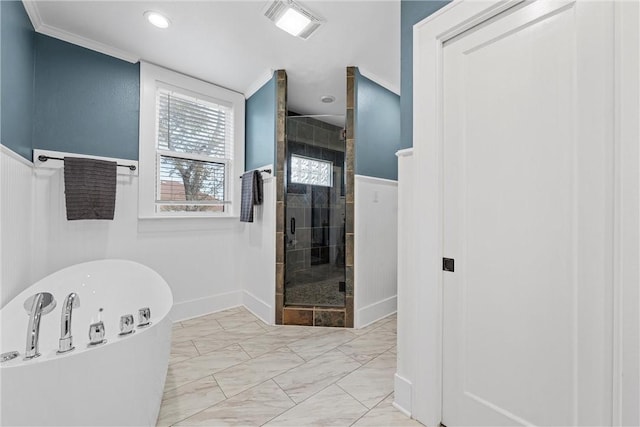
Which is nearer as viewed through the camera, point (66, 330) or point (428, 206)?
point (66, 330)

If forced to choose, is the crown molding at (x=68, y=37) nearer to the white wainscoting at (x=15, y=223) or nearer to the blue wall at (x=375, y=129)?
the white wainscoting at (x=15, y=223)

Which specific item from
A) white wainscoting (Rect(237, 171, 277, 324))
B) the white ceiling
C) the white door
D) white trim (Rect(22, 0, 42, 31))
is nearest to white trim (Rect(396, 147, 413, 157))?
the white door

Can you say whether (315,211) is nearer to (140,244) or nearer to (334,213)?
(334,213)

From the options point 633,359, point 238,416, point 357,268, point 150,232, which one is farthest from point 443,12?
point 150,232

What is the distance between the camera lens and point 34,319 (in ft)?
3.16

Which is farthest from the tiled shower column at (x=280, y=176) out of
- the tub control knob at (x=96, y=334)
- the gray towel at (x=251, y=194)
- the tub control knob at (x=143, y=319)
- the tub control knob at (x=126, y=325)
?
the tub control knob at (x=96, y=334)

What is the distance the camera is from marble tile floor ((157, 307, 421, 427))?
1441 millimetres

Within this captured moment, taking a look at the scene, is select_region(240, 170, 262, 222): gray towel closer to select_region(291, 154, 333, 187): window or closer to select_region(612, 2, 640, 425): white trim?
select_region(291, 154, 333, 187): window

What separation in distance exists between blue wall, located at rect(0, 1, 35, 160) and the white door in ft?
7.65

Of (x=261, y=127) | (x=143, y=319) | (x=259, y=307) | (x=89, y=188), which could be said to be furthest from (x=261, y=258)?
(x=143, y=319)

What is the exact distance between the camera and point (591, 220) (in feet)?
3.08

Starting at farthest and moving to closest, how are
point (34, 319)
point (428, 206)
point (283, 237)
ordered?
point (283, 237) < point (428, 206) < point (34, 319)

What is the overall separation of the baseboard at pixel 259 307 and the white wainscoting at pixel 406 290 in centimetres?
148

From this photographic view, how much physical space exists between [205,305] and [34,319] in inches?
80.5
